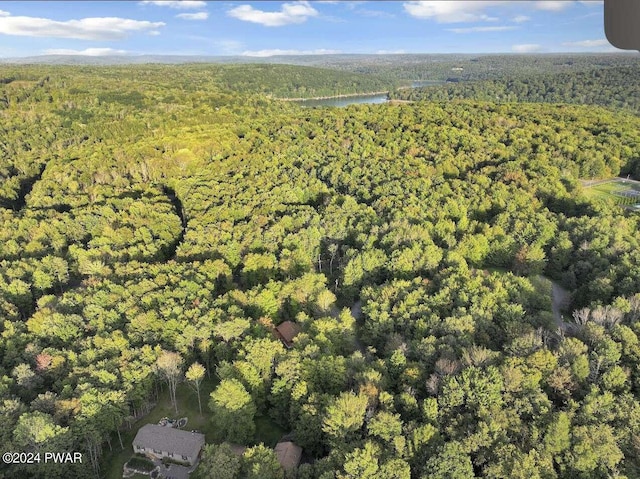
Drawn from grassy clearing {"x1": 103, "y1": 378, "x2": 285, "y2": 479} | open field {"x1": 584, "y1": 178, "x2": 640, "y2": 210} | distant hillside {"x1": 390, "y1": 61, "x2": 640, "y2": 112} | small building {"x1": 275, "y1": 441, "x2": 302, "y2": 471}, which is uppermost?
distant hillside {"x1": 390, "y1": 61, "x2": 640, "y2": 112}

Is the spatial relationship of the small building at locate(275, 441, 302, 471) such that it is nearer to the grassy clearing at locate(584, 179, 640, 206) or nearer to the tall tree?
the tall tree

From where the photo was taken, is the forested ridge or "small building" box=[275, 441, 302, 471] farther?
"small building" box=[275, 441, 302, 471]

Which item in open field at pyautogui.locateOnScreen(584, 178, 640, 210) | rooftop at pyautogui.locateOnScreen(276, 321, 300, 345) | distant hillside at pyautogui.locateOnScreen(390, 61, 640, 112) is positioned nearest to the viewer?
rooftop at pyautogui.locateOnScreen(276, 321, 300, 345)

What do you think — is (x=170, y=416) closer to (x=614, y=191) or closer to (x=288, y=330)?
(x=288, y=330)

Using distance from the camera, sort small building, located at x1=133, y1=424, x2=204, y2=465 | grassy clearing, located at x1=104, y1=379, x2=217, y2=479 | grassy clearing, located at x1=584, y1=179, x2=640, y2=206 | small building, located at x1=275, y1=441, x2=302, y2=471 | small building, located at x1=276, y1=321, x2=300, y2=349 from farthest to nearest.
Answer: grassy clearing, located at x1=584, y1=179, x2=640, y2=206
small building, located at x1=276, y1=321, x2=300, y2=349
grassy clearing, located at x1=104, y1=379, x2=217, y2=479
small building, located at x1=133, y1=424, x2=204, y2=465
small building, located at x1=275, y1=441, x2=302, y2=471

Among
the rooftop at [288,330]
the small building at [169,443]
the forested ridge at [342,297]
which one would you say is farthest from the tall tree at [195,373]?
the rooftop at [288,330]

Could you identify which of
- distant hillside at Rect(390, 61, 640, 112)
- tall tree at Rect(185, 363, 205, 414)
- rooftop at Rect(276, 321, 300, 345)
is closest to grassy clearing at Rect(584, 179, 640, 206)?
rooftop at Rect(276, 321, 300, 345)

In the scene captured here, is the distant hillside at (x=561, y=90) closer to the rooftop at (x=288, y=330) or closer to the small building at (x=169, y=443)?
the rooftop at (x=288, y=330)
